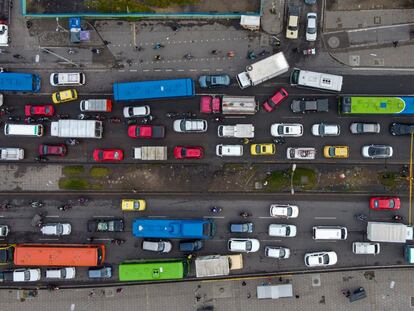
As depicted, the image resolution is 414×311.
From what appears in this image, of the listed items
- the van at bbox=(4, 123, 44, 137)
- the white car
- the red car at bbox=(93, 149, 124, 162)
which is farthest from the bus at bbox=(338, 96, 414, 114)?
the van at bbox=(4, 123, 44, 137)

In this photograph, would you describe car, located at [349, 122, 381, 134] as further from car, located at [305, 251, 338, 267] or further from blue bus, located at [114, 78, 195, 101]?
blue bus, located at [114, 78, 195, 101]

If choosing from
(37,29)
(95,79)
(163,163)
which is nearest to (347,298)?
(163,163)

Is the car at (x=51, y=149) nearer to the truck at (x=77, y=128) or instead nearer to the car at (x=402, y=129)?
the truck at (x=77, y=128)

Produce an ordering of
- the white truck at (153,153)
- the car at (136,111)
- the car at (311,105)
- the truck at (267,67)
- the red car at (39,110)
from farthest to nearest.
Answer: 1. the red car at (39,110)
2. the car at (136,111)
3. the white truck at (153,153)
4. the car at (311,105)
5. the truck at (267,67)

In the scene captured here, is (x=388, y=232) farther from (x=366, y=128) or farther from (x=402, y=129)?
(x=366, y=128)

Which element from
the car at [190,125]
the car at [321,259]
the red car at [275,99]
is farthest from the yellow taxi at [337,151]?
the car at [190,125]
